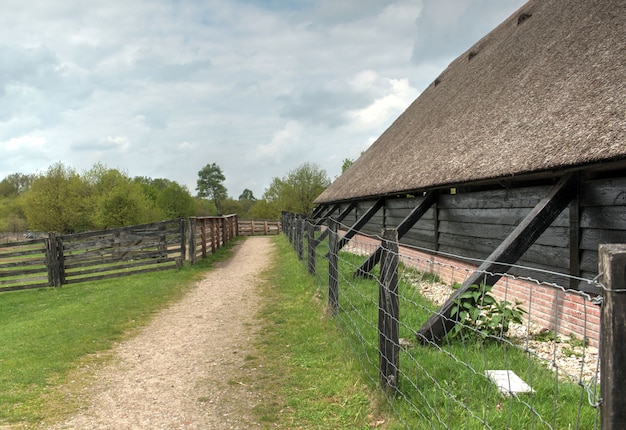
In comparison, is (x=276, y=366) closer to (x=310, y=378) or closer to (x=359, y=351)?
(x=310, y=378)

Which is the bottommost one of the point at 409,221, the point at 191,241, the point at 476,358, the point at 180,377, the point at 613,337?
the point at 180,377

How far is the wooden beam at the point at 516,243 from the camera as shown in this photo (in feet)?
13.3

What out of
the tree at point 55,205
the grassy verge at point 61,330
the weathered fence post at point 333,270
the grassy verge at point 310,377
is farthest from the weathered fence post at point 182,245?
the tree at point 55,205

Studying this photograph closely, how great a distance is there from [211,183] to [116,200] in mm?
33555

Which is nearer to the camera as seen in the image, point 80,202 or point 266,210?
point 80,202

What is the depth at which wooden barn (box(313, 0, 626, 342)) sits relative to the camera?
4066 millimetres

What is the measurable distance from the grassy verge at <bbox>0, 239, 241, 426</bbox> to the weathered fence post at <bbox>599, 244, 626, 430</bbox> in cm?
401

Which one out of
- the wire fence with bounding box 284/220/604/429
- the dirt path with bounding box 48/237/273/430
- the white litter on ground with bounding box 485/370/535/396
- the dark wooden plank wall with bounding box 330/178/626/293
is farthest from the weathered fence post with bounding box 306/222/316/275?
the white litter on ground with bounding box 485/370/535/396

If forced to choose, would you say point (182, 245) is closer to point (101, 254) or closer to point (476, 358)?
point (101, 254)

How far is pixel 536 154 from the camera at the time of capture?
170 inches

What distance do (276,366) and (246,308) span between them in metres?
2.88

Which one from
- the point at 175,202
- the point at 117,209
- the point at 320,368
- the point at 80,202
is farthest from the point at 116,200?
the point at 320,368

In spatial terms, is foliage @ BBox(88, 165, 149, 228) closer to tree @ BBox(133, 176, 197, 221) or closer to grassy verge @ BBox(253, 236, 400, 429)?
tree @ BBox(133, 176, 197, 221)

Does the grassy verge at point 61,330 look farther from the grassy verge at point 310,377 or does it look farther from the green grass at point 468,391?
the green grass at point 468,391
